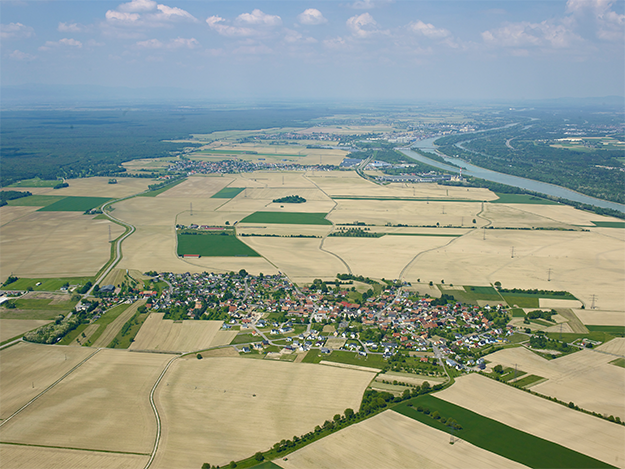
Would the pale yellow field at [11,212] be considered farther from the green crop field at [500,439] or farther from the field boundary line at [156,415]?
the green crop field at [500,439]

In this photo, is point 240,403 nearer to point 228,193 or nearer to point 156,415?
point 156,415

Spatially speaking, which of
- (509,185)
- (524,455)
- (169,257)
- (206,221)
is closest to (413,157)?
(509,185)

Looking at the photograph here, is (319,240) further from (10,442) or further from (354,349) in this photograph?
(10,442)

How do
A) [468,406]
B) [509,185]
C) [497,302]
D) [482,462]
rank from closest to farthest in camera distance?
[482,462], [468,406], [497,302], [509,185]

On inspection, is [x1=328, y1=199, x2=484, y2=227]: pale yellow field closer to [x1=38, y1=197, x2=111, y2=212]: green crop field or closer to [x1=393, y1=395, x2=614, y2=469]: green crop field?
[x1=38, y1=197, x2=111, y2=212]: green crop field

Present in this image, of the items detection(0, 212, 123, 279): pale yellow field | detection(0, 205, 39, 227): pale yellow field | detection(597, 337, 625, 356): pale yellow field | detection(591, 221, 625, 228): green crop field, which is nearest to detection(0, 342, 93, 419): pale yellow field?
detection(0, 212, 123, 279): pale yellow field
